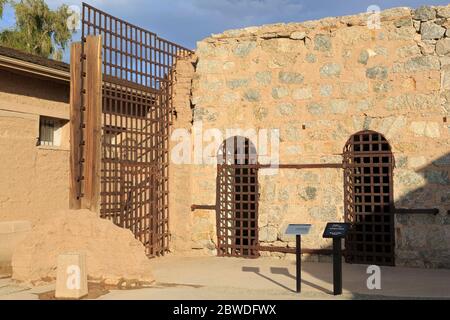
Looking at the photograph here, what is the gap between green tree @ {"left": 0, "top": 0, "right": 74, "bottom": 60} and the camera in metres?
20.8

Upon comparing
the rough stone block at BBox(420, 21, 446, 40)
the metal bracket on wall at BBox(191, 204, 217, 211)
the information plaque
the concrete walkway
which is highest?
the rough stone block at BBox(420, 21, 446, 40)

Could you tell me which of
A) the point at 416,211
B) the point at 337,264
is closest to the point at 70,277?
the point at 337,264

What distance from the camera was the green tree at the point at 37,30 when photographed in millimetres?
20797

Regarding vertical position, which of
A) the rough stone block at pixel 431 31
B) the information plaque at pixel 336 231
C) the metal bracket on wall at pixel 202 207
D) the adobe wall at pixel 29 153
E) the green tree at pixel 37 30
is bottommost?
the information plaque at pixel 336 231

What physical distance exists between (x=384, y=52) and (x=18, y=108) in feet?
21.1

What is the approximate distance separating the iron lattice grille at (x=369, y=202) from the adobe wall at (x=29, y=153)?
530 cm

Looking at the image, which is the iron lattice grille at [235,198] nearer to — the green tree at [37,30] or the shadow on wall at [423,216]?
the shadow on wall at [423,216]

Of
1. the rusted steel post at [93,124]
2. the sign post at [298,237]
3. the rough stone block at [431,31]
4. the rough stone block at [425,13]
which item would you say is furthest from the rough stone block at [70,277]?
the rough stone block at [425,13]

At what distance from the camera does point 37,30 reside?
2139cm

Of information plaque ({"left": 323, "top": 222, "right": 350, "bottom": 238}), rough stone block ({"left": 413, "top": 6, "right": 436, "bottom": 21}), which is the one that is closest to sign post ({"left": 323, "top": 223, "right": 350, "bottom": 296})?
information plaque ({"left": 323, "top": 222, "right": 350, "bottom": 238})

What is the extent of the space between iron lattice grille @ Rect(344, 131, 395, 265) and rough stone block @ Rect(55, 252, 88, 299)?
4913mm

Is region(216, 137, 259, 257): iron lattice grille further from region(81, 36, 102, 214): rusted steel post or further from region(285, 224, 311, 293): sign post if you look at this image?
region(285, 224, 311, 293): sign post

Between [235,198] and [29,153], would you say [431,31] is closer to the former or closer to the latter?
[235,198]
